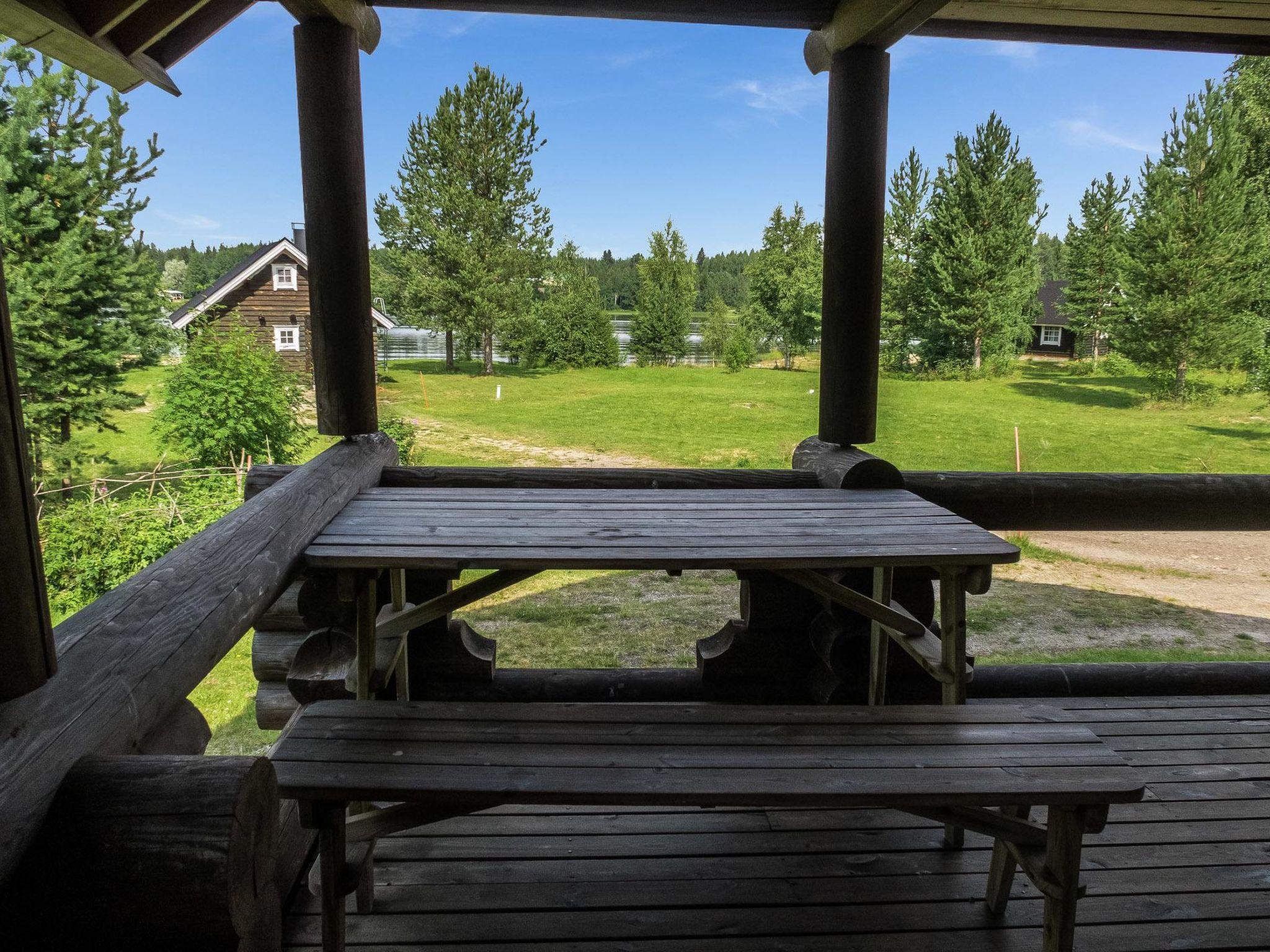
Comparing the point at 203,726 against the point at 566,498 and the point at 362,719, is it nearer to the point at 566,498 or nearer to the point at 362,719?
the point at 362,719

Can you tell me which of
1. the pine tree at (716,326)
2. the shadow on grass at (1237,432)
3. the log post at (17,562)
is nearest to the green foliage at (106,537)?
the log post at (17,562)

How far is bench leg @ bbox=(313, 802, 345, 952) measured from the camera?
1.18 metres

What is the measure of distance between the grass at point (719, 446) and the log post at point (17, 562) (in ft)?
11.4

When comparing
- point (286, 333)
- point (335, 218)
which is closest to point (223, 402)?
point (286, 333)

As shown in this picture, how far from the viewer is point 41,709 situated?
83cm

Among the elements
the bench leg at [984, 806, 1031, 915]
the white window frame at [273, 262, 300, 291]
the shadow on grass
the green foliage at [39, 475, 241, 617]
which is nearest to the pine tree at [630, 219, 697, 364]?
the white window frame at [273, 262, 300, 291]

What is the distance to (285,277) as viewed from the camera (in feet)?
33.7

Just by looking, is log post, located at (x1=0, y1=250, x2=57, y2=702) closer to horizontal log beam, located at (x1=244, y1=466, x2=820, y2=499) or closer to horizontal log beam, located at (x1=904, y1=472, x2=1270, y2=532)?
horizontal log beam, located at (x1=244, y1=466, x2=820, y2=499)

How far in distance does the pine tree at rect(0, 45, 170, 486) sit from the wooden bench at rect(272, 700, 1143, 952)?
8.86 metres

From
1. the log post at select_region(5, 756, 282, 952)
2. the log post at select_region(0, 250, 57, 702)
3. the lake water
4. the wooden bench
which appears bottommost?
the wooden bench

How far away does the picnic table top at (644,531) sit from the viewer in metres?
1.41

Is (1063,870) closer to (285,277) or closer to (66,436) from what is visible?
(66,436)

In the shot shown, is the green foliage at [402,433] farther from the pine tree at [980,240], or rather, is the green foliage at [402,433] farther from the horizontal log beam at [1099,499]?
the pine tree at [980,240]

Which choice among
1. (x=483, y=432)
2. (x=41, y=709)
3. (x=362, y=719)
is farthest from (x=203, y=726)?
(x=483, y=432)
